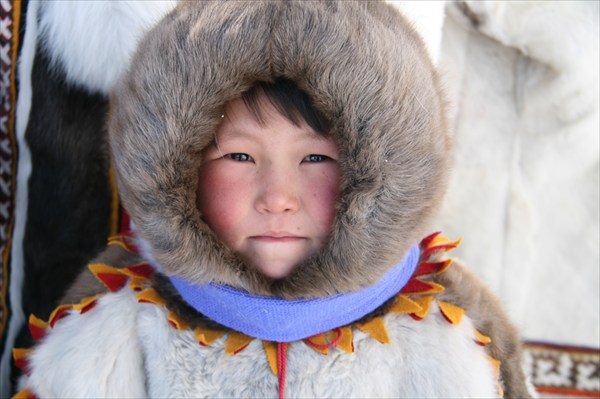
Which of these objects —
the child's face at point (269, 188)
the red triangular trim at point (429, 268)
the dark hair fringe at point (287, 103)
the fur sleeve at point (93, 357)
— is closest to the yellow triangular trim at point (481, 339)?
the red triangular trim at point (429, 268)

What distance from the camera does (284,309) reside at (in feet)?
2.97

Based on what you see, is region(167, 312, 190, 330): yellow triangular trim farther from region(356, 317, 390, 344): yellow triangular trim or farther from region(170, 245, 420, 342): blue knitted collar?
region(356, 317, 390, 344): yellow triangular trim

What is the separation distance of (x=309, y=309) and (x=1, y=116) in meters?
0.63

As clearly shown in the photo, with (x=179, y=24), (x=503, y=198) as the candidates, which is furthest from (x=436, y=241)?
(x=179, y=24)

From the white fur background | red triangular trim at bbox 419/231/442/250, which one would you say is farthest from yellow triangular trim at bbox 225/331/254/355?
the white fur background

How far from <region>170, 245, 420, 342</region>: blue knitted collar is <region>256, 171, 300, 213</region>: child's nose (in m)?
0.13

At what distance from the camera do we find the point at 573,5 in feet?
3.92

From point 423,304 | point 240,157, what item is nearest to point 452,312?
point 423,304

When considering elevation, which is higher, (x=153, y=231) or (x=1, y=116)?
(x=1, y=116)

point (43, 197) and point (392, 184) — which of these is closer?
point (392, 184)

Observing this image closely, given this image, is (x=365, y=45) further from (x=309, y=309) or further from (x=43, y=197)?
(x=43, y=197)

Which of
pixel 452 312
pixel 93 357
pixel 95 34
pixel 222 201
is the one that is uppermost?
pixel 95 34

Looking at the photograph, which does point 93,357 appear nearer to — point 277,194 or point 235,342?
point 235,342

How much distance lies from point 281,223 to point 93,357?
0.32 meters
